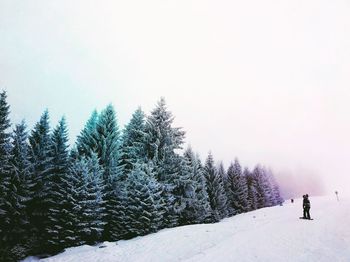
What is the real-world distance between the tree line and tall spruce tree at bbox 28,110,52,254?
0.08 metres

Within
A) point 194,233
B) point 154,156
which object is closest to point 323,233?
point 194,233

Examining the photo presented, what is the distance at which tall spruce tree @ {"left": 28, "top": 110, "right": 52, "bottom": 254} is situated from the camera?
24.1 meters

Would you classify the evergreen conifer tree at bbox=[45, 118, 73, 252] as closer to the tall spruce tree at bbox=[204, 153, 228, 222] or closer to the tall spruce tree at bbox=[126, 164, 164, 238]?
the tall spruce tree at bbox=[126, 164, 164, 238]

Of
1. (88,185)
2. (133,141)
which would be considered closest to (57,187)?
(88,185)

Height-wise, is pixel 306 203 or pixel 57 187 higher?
pixel 57 187

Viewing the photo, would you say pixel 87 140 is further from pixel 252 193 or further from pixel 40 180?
pixel 252 193

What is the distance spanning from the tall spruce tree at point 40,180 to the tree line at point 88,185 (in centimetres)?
8

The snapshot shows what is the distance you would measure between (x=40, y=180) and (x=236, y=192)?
4018cm

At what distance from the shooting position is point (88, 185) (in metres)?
25.7

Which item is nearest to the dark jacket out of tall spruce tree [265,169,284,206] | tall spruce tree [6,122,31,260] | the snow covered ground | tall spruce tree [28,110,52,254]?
the snow covered ground

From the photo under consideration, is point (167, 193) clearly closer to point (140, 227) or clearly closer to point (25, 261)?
point (140, 227)

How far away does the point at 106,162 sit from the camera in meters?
31.6

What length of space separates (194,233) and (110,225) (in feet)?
36.5

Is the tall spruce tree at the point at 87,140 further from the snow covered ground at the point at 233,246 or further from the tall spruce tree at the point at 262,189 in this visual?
the tall spruce tree at the point at 262,189
